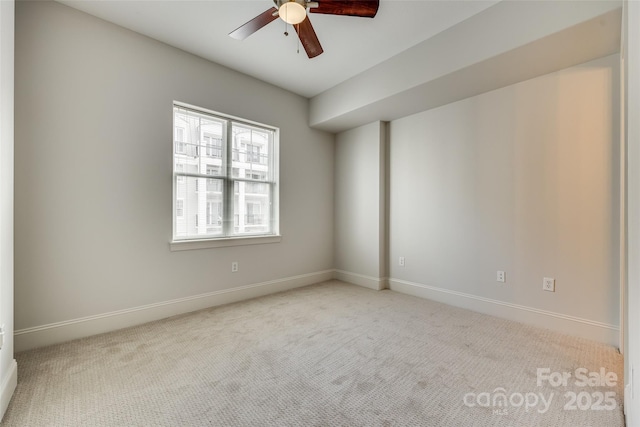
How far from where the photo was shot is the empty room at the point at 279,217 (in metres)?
1.63

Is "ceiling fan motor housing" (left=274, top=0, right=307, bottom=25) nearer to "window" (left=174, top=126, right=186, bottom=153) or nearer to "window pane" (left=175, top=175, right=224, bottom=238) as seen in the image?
"window" (left=174, top=126, right=186, bottom=153)

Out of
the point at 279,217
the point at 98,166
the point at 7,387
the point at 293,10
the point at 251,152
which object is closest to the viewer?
the point at 7,387

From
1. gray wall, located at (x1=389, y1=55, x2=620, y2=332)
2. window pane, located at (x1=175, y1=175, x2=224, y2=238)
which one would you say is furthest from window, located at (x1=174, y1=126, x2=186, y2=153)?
gray wall, located at (x1=389, y1=55, x2=620, y2=332)

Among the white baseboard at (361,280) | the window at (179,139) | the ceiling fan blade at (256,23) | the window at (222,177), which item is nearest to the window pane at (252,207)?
the window at (222,177)

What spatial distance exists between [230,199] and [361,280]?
7.42 ft

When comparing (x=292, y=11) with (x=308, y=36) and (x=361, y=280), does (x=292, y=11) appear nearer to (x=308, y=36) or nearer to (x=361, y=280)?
(x=308, y=36)

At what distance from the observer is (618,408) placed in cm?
155

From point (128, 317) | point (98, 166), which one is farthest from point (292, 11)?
point (128, 317)

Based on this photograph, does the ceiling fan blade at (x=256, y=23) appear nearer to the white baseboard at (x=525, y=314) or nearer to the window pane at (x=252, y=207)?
the window pane at (x=252, y=207)

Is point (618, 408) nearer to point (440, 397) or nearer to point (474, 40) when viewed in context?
point (440, 397)

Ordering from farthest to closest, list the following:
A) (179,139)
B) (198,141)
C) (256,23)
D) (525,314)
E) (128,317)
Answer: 1. (198,141)
2. (179,139)
3. (525,314)
4. (128,317)
5. (256,23)

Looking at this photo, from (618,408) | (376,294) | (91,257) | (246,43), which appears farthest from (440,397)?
(246,43)

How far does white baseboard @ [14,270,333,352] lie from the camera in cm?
221

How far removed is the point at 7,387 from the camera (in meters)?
1.56
